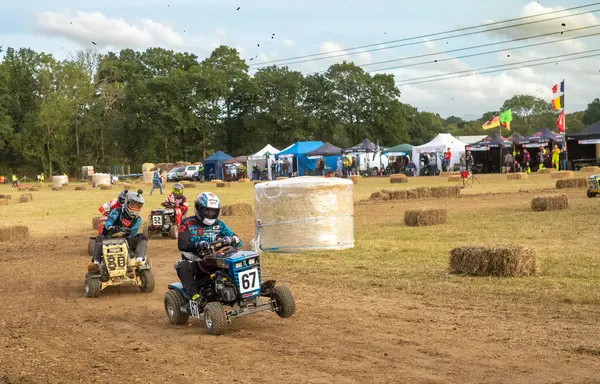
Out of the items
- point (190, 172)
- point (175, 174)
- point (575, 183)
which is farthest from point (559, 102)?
point (175, 174)

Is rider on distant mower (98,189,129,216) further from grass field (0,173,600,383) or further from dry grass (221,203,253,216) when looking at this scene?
dry grass (221,203,253,216)

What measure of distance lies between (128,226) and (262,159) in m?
54.9

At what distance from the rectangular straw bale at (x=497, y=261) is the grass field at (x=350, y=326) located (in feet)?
0.85

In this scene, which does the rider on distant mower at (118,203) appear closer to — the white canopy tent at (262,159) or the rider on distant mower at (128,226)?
the rider on distant mower at (128,226)

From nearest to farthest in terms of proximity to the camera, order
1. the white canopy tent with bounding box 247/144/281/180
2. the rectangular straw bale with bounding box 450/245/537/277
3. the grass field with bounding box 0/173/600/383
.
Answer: the grass field with bounding box 0/173/600/383 < the rectangular straw bale with bounding box 450/245/537/277 < the white canopy tent with bounding box 247/144/281/180

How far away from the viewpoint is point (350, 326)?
25.8ft

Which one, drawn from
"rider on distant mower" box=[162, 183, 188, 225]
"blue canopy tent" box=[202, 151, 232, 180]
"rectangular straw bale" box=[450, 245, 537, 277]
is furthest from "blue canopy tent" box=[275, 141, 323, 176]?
"rectangular straw bale" box=[450, 245, 537, 277]

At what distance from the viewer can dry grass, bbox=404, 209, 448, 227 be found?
18.5m

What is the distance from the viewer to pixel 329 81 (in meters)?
93.3

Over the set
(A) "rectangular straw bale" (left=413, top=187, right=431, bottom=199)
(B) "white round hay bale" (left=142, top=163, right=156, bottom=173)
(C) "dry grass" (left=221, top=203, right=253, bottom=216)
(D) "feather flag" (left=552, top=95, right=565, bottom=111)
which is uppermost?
(D) "feather flag" (left=552, top=95, right=565, bottom=111)

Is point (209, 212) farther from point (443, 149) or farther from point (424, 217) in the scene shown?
point (443, 149)

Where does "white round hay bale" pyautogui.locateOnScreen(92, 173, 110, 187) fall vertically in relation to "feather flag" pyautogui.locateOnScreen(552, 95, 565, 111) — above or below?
below

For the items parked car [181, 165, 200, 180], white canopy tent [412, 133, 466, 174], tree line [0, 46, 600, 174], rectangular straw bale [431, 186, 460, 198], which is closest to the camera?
rectangular straw bale [431, 186, 460, 198]

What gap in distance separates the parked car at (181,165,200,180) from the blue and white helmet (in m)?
63.3
